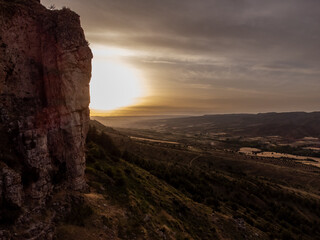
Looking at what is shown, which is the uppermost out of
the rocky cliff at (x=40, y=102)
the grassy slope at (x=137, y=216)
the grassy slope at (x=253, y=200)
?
the rocky cliff at (x=40, y=102)

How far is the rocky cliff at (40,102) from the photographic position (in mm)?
17109

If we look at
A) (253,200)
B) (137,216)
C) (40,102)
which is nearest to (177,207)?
(137,216)

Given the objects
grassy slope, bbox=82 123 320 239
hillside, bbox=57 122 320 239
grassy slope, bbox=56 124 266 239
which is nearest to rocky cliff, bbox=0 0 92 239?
grassy slope, bbox=56 124 266 239

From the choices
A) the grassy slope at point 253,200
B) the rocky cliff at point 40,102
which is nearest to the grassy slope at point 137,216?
the rocky cliff at point 40,102

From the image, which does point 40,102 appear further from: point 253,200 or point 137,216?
point 253,200

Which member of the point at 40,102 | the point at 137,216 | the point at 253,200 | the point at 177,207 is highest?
the point at 40,102

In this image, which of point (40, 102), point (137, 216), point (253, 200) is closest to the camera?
point (40, 102)

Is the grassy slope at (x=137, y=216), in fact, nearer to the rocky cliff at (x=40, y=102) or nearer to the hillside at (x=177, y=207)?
the hillside at (x=177, y=207)

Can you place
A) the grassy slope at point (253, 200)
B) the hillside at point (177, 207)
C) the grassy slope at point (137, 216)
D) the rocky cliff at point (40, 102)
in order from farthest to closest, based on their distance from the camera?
1. the grassy slope at point (253, 200)
2. the hillside at point (177, 207)
3. the grassy slope at point (137, 216)
4. the rocky cliff at point (40, 102)

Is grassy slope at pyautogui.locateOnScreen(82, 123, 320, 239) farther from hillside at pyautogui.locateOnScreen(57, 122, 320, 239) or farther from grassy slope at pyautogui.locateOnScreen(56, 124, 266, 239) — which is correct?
grassy slope at pyautogui.locateOnScreen(56, 124, 266, 239)

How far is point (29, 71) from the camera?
20.2m

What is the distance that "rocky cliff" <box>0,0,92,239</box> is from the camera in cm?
1711

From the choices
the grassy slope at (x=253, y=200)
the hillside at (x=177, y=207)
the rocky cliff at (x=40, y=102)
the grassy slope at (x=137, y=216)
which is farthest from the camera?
the grassy slope at (x=253, y=200)

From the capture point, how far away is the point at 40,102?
2064 cm
